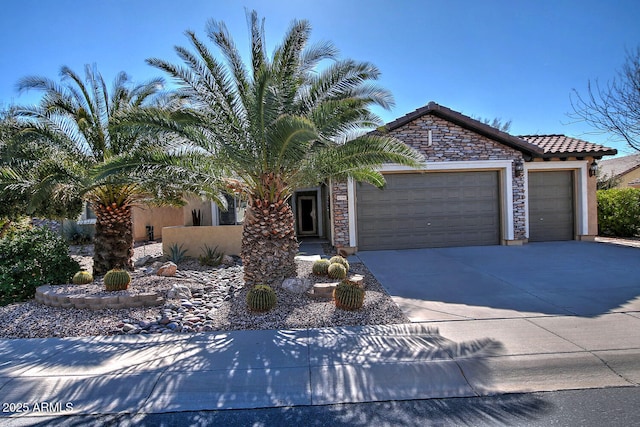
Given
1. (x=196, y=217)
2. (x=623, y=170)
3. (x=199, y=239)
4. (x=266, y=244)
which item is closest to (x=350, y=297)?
(x=266, y=244)

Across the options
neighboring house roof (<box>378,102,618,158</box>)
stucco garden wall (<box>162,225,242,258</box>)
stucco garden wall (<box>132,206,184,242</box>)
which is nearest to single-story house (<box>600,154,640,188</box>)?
neighboring house roof (<box>378,102,618,158</box>)

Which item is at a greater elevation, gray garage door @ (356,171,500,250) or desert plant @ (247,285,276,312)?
gray garage door @ (356,171,500,250)

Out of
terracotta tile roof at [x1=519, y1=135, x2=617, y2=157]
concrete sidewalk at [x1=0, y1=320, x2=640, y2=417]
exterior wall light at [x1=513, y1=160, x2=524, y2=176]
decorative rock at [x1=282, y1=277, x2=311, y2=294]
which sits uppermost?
terracotta tile roof at [x1=519, y1=135, x2=617, y2=157]

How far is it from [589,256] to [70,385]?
12.0 metres

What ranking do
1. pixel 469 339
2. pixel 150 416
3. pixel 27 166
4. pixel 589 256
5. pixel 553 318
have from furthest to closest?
pixel 589 256 < pixel 27 166 < pixel 553 318 < pixel 469 339 < pixel 150 416

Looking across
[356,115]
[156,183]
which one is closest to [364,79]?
[356,115]

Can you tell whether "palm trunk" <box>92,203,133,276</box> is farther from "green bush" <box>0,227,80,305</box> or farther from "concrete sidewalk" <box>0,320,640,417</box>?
"concrete sidewalk" <box>0,320,640,417</box>

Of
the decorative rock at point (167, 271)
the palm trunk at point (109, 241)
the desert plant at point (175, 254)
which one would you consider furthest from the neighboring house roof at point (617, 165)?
the palm trunk at point (109, 241)

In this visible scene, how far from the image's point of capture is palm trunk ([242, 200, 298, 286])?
7.21 metres

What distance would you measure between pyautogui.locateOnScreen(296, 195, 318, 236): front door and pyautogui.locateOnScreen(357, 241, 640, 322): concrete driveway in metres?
7.59

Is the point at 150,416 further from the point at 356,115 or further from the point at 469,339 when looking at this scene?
the point at 356,115

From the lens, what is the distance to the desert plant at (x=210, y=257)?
10852mm

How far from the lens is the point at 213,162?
23.9 feet

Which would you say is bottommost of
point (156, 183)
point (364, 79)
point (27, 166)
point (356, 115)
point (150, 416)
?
point (150, 416)
